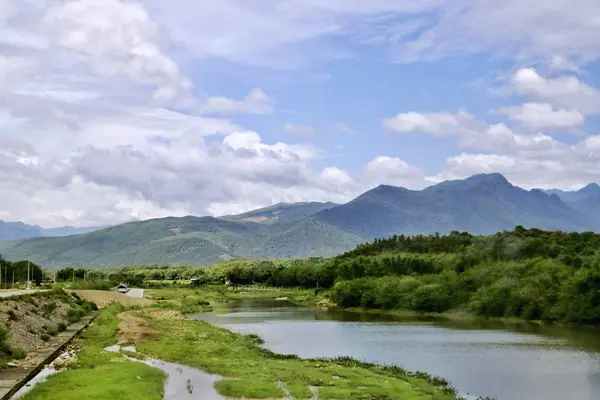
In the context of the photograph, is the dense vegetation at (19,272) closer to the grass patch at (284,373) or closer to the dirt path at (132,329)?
the dirt path at (132,329)

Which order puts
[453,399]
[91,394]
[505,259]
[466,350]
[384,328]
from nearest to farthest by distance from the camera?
1. [91,394]
2. [453,399]
3. [466,350]
4. [384,328]
5. [505,259]

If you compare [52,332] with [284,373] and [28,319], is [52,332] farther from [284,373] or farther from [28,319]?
[284,373]

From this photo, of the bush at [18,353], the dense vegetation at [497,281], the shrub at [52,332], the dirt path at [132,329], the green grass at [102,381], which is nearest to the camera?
the green grass at [102,381]

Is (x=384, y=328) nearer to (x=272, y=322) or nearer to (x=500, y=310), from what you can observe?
(x=272, y=322)

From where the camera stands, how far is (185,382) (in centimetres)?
4244

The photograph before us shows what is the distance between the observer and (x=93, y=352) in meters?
52.3

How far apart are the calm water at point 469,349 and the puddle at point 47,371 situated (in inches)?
833

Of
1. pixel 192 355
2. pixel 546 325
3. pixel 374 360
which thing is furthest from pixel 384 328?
pixel 192 355

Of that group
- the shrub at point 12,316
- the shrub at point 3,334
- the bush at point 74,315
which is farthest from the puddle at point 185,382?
the bush at point 74,315

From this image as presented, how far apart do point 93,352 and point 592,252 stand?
4049 inches

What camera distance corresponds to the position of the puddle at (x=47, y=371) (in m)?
35.4

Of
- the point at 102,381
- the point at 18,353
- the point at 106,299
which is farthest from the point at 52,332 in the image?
the point at 106,299

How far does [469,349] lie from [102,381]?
Answer: 37990 millimetres

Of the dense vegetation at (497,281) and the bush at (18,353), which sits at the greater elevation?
the dense vegetation at (497,281)
